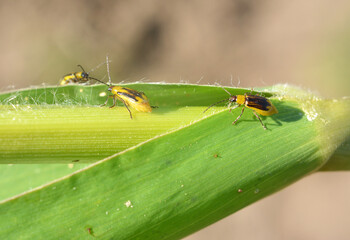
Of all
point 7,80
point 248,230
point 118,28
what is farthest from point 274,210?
point 7,80

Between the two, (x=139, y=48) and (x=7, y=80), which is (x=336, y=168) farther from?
(x=7, y=80)

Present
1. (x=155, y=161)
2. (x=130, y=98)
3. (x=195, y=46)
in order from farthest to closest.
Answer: (x=195, y=46) < (x=130, y=98) < (x=155, y=161)

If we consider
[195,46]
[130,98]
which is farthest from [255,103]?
[195,46]

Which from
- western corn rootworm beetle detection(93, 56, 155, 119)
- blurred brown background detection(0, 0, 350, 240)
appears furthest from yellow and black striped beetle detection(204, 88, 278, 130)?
blurred brown background detection(0, 0, 350, 240)

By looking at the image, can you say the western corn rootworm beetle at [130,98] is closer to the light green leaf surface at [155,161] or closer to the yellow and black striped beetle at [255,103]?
the light green leaf surface at [155,161]

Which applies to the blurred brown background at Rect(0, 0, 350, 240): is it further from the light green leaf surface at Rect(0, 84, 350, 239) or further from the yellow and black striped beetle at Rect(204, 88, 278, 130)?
the light green leaf surface at Rect(0, 84, 350, 239)

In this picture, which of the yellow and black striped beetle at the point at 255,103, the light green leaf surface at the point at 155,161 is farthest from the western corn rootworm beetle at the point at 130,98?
the yellow and black striped beetle at the point at 255,103

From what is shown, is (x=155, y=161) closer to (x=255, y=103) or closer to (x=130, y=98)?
(x=130, y=98)
